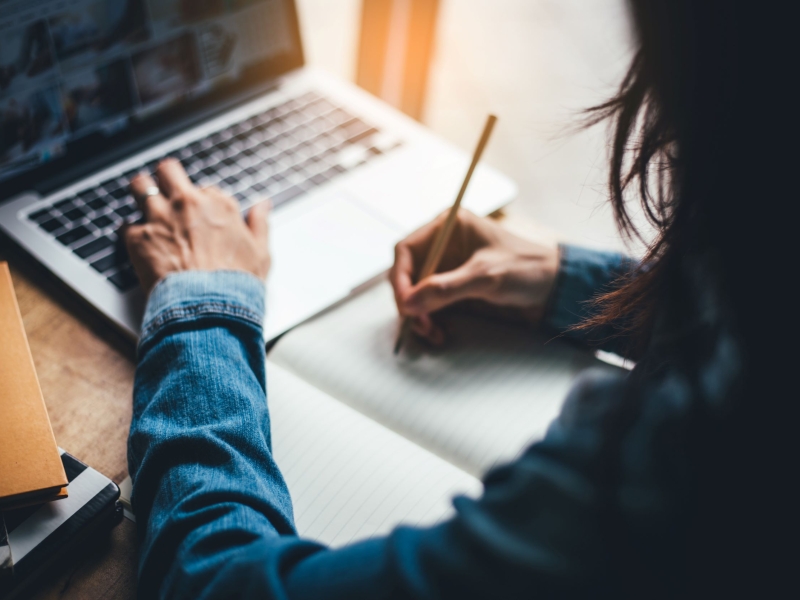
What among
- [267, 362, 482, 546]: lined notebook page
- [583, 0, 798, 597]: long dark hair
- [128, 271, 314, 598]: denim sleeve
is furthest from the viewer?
[267, 362, 482, 546]: lined notebook page

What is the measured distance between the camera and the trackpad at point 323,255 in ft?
2.23

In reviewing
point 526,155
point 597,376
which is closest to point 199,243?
point 597,376

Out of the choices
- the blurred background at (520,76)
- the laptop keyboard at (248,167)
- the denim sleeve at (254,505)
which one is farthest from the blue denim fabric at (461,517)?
the blurred background at (520,76)

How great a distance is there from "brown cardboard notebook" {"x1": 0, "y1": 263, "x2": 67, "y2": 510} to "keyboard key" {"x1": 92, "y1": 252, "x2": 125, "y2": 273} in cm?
11

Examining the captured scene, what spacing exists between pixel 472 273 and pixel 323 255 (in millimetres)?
174

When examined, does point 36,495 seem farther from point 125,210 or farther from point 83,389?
point 125,210

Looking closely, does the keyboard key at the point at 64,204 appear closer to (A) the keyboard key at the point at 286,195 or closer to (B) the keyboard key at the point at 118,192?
(B) the keyboard key at the point at 118,192

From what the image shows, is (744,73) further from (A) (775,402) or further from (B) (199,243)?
(B) (199,243)

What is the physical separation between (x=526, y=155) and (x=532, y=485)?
1.47 metres

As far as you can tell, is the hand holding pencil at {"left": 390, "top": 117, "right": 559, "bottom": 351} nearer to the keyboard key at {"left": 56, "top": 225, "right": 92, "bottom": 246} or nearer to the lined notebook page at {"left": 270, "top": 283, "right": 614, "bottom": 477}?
the lined notebook page at {"left": 270, "top": 283, "right": 614, "bottom": 477}

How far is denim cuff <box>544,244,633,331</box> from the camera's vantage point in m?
0.69

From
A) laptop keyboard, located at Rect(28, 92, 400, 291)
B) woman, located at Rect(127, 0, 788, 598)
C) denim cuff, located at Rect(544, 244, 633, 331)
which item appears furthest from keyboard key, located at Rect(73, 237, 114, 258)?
denim cuff, located at Rect(544, 244, 633, 331)

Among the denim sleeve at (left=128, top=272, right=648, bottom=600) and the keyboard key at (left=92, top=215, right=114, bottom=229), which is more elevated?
the denim sleeve at (left=128, top=272, right=648, bottom=600)

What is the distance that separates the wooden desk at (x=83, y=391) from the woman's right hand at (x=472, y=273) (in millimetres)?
281
